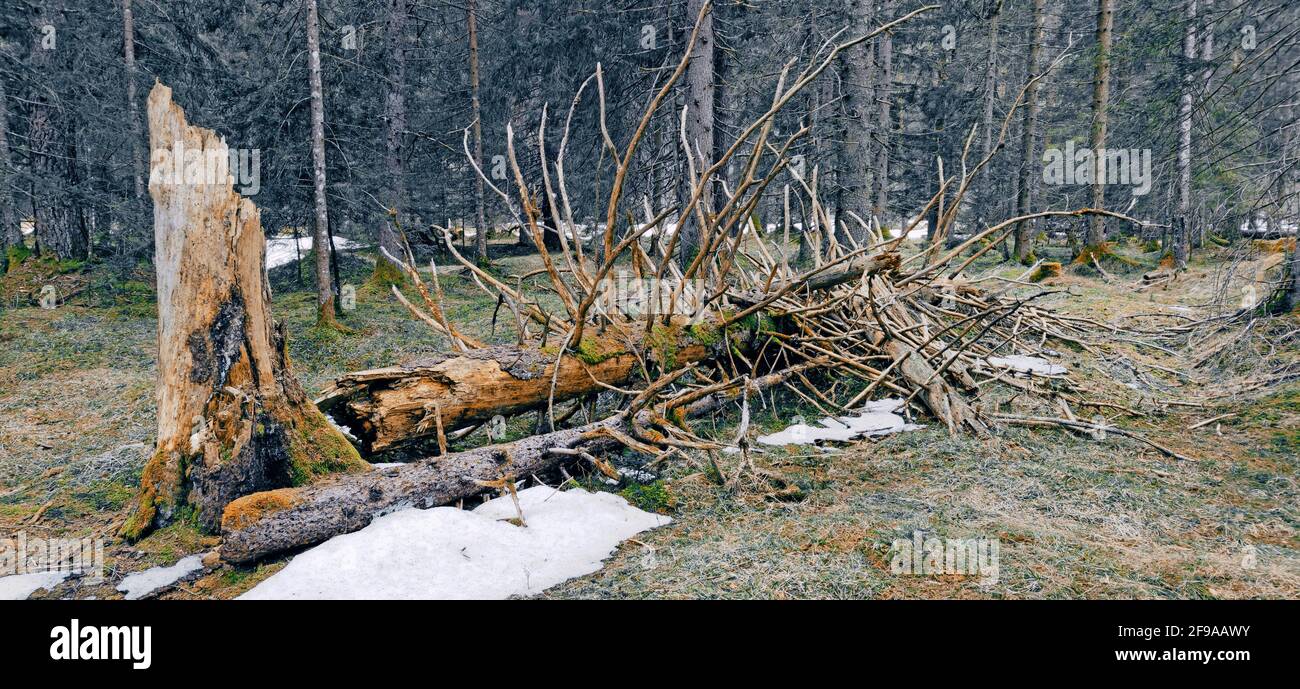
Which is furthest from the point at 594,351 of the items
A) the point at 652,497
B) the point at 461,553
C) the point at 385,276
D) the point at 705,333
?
the point at 385,276

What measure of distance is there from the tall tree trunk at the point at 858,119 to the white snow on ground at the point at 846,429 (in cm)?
639

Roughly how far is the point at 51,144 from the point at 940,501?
1810 cm

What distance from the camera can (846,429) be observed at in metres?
5.60

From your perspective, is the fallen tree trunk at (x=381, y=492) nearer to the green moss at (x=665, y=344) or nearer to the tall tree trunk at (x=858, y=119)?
the green moss at (x=665, y=344)

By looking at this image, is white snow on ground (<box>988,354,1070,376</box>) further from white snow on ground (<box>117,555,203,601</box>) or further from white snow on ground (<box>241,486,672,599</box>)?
white snow on ground (<box>117,555,203,601</box>)

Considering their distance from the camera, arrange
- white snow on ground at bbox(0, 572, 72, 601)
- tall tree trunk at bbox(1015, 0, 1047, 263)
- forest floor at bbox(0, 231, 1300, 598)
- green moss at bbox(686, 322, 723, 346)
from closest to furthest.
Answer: forest floor at bbox(0, 231, 1300, 598), white snow on ground at bbox(0, 572, 72, 601), green moss at bbox(686, 322, 723, 346), tall tree trunk at bbox(1015, 0, 1047, 263)

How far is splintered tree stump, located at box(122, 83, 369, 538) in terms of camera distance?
12.3ft

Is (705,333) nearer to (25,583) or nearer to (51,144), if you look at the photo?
(25,583)

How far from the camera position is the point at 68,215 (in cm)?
1427

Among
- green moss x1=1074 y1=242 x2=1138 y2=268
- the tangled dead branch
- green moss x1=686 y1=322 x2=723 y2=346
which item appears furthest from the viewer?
green moss x1=1074 y1=242 x2=1138 y2=268

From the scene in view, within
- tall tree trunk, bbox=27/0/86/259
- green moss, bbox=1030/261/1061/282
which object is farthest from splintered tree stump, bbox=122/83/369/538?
green moss, bbox=1030/261/1061/282

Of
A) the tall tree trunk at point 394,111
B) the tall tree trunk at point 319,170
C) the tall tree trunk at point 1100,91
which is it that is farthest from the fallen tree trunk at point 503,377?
the tall tree trunk at point 1100,91

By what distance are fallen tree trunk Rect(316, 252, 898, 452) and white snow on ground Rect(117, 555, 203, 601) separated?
120 centimetres
